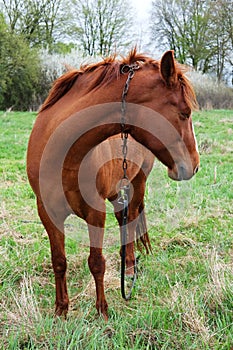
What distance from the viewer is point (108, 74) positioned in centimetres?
222

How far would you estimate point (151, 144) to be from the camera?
216cm

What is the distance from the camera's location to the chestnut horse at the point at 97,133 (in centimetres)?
208

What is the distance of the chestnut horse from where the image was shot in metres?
2.08

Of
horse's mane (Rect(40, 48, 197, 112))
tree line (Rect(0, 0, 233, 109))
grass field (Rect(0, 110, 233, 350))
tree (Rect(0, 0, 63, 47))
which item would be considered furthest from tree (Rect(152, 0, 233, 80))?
horse's mane (Rect(40, 48, 197, 112))

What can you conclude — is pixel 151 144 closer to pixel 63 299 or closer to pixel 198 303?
pixel 198 303

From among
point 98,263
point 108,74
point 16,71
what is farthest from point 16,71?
point 108,74

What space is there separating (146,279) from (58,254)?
0.91 meters

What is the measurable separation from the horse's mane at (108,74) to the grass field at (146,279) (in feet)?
4.51

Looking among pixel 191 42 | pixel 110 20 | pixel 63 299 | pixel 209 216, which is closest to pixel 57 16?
pixel 110 20

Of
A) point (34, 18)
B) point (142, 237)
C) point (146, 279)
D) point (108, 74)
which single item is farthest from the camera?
point (34, 18)

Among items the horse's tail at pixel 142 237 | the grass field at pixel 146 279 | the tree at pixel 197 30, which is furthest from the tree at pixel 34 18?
the horse's tail at pixel 142 237

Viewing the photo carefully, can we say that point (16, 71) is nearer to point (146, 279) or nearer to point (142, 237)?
point (142, 237)

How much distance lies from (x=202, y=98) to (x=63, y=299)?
66.3 ft

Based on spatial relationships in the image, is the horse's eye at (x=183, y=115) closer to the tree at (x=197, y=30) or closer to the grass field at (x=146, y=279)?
the grass field at (x=146, y=279)
